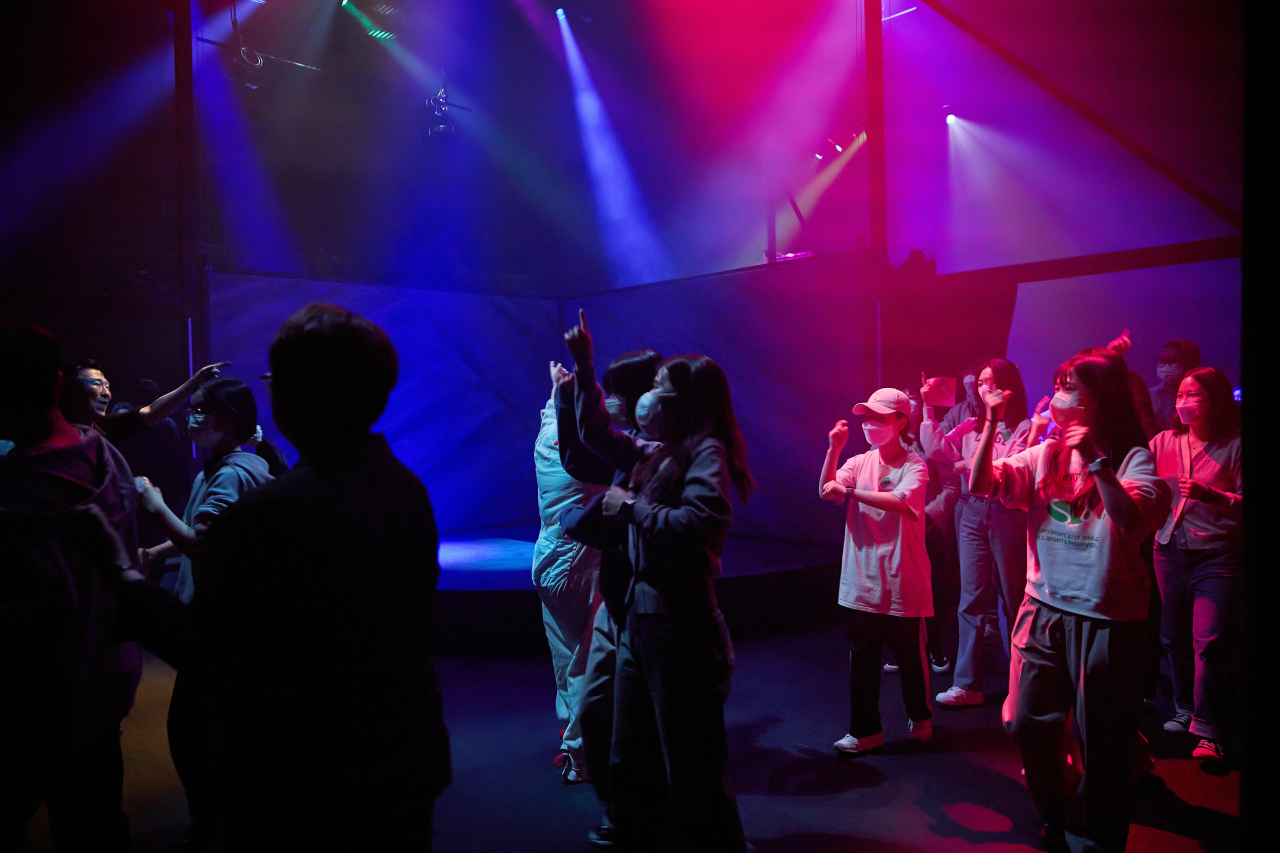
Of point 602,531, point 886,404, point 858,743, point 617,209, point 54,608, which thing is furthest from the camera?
point 617,209

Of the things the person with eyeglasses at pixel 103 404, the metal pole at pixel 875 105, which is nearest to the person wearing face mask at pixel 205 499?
the person with eyeglasses at pixel 103 404

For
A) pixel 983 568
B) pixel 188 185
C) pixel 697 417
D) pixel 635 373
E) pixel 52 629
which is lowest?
pixel 983 568

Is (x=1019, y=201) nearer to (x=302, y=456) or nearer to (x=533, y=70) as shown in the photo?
(x=533, y=70)

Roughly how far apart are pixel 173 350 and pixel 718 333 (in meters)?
4.43

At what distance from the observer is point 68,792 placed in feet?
5.33

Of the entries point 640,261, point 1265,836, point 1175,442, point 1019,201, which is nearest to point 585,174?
point 640,261

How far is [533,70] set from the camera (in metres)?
8.52

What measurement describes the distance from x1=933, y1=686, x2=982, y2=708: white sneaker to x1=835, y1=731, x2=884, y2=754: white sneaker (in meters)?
0.75

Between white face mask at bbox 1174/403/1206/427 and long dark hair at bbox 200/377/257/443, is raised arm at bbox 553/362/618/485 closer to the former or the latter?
long dark hair at bbox 200/377/257/443

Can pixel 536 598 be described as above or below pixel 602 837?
above

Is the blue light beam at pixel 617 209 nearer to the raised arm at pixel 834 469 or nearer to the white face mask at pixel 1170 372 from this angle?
the white face mask at pixel 1170 372

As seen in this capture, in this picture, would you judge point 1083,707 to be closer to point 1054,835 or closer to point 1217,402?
point 1054,835

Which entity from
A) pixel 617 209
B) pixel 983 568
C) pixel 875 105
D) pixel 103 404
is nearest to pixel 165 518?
A: pixel 103 404

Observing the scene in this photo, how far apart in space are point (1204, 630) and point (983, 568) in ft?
3.24
